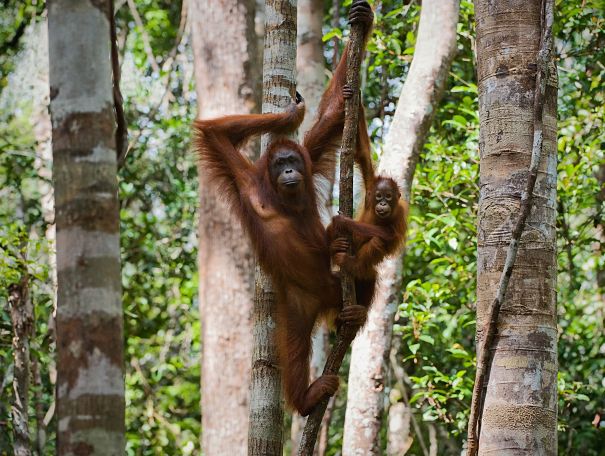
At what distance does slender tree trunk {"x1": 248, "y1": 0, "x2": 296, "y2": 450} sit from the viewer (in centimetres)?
387

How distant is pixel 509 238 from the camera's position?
117 inches

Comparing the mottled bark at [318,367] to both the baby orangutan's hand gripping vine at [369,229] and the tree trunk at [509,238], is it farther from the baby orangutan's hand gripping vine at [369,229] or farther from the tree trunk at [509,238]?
the tree trunk at [509,238]

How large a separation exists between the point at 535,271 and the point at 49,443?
6664 millimetres

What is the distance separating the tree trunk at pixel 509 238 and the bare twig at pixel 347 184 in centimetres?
56

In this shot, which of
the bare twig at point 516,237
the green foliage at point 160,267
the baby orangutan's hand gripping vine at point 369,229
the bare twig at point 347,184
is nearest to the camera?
the bare twig at point 516,237

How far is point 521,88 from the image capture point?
3076 millimetres

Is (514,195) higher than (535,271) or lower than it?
Answer: higher

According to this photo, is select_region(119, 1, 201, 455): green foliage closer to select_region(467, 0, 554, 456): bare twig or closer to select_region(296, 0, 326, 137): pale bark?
select_region(296, 0, 326, 137): pale bark

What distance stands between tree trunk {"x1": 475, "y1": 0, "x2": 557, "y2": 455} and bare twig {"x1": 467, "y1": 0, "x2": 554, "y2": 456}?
0.03 metres

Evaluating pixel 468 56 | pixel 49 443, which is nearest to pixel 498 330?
pixel 468 56

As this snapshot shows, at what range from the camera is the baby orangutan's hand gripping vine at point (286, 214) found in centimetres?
437

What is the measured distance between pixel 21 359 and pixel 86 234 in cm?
410

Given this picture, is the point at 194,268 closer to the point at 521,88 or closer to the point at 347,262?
the point at 347,262

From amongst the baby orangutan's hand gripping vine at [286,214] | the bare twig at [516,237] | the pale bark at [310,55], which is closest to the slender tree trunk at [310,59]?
the pale bark at [310,55]
